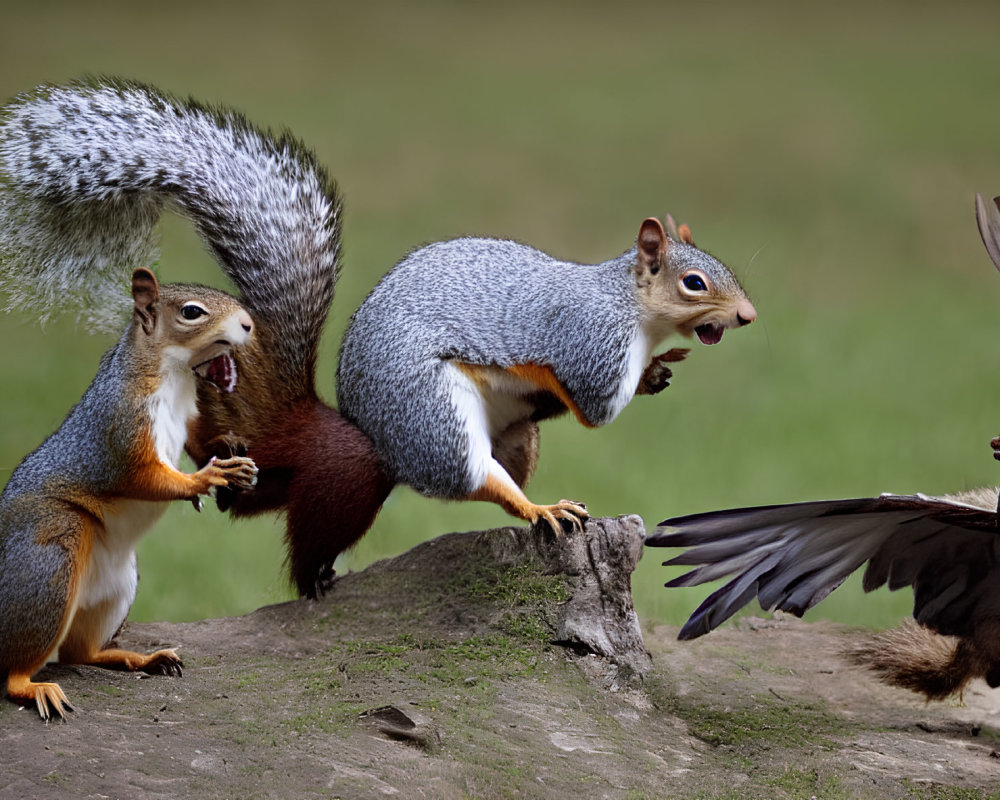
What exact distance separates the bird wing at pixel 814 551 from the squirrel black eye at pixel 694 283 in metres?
0.41

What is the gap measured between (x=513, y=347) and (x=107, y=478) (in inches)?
29.9

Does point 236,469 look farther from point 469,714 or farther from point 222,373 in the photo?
point 469,714

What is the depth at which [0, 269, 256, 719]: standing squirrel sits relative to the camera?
174cm

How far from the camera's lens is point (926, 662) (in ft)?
7.73

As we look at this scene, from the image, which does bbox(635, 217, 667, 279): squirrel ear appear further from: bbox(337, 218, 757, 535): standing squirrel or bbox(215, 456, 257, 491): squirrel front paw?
bbox(215, 456, 257, 491): squirrel front paw

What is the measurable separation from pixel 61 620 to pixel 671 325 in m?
1.16

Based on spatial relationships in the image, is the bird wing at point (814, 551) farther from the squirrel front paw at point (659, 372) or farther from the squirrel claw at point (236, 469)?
the squirrel claw at point (236, 469)

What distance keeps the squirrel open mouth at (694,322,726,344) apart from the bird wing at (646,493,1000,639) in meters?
0.33

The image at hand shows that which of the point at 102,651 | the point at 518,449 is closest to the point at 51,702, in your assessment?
the point at 102,651

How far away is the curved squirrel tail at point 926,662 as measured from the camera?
232cm

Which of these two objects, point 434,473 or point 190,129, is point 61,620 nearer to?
point 434,473

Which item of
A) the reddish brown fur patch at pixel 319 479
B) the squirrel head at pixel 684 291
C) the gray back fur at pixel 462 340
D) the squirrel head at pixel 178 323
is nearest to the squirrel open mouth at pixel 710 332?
the squirrel head at pixel 684 291

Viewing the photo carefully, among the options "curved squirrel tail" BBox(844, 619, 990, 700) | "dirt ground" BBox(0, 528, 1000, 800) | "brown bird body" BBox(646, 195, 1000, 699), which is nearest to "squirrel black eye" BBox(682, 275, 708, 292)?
"brown bird body" BBox(646, 195, 1000, 699)

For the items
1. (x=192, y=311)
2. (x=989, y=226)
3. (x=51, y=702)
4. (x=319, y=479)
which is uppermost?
(x=989, y=226)
